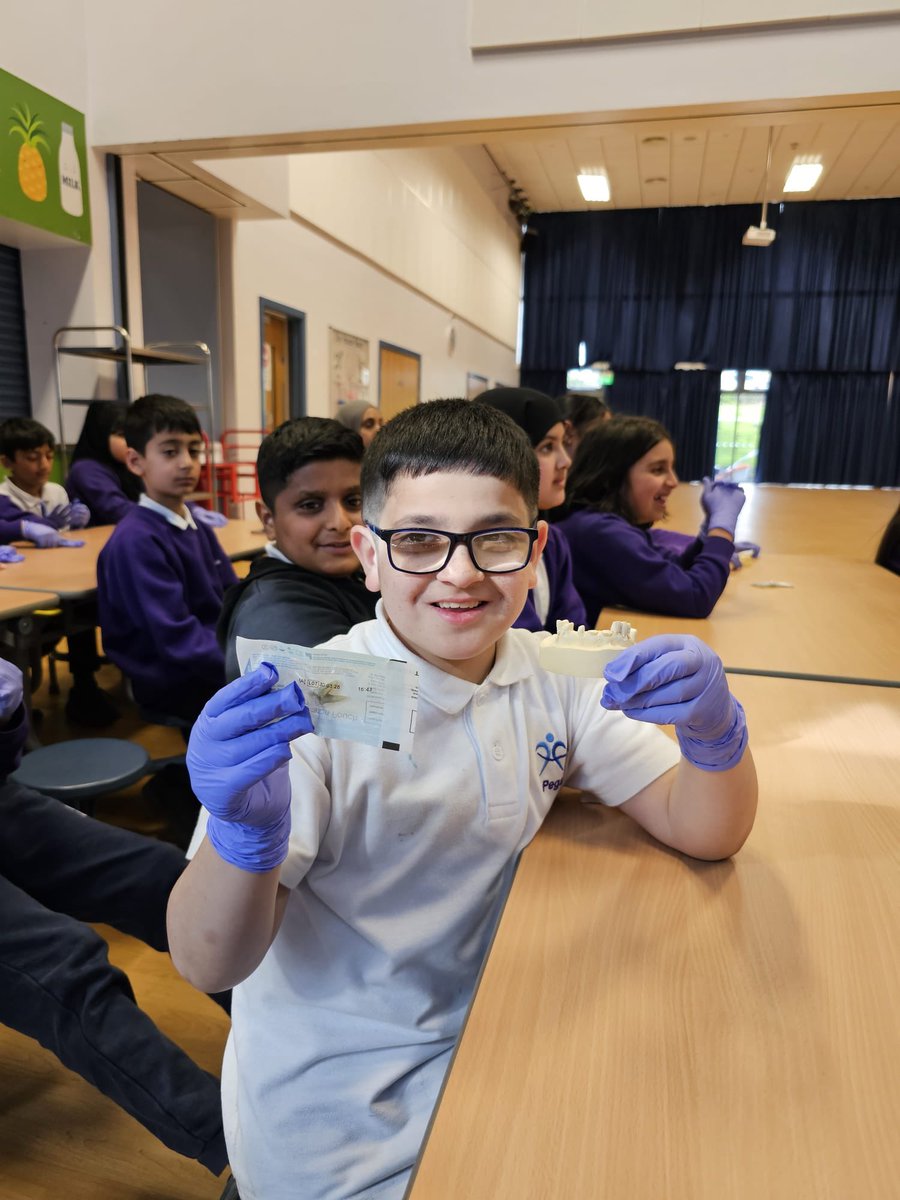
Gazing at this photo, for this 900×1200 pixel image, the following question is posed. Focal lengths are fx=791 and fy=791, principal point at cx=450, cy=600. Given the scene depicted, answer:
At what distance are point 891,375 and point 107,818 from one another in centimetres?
1374

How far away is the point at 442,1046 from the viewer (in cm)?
83

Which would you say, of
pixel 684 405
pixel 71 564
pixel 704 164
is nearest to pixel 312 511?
pixel 71 564

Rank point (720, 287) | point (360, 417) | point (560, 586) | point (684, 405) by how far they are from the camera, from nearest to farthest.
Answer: point (560, 586) < point (360, 417) < point (720, 287) < point (684, 405)

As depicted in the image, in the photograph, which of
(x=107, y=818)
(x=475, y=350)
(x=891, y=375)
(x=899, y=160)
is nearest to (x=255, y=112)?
(x=107, y=818)

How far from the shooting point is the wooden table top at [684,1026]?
1.67ft

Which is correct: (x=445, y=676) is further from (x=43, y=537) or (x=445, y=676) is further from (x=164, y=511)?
(x=43, y=537)

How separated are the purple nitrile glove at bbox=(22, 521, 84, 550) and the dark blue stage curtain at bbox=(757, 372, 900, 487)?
487 inches

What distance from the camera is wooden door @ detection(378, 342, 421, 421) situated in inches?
330

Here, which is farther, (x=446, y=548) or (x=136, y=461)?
(x=136, y=461)

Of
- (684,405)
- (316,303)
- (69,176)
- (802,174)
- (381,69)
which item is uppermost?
(802,174)

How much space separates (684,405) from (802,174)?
4.32 m

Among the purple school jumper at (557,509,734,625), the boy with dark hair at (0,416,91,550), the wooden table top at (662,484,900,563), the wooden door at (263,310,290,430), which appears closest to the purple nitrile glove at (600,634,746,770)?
the purple school jumper at (557,509,734,625)

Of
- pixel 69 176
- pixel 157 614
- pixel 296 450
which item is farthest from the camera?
pixel 69 176

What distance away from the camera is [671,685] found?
2.55 ft
